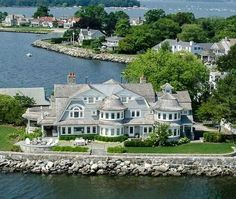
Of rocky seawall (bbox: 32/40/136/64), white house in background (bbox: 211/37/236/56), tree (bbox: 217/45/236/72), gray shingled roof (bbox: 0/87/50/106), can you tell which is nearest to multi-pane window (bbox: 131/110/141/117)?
gray shingled roof (bbox: 0/87/50/106)

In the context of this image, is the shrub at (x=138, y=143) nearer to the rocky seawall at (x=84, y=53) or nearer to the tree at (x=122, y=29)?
the rocky seawall at (x=84, y=53)

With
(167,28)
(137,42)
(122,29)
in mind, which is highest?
(167,28)

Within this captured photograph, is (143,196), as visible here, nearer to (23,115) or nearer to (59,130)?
(59,130)

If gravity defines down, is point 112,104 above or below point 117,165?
above

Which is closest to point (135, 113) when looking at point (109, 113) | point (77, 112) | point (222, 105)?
point (109, 113)

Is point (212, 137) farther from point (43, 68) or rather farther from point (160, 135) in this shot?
point (43, 68)

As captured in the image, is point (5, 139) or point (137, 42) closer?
point (5, 139)

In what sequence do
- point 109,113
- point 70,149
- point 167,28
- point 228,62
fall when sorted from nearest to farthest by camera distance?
point 70,149 → point 109,113 → point 228,62 → point 167,28

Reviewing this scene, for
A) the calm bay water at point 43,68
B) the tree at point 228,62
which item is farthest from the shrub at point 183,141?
the calm bay water at point 43,68

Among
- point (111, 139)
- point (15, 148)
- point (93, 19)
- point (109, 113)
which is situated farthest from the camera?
point (93, 19)

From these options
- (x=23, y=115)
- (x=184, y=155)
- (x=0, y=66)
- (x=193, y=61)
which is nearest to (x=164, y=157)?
(x=184, y=155)
